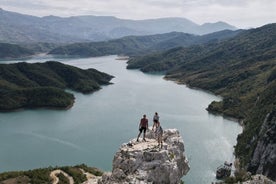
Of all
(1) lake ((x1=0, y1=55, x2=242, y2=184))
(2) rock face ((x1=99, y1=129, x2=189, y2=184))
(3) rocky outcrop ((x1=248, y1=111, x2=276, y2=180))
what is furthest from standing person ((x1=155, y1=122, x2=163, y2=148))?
(3) rocky outcrop ((x1=248, y1=111, x2=276, y2=180))

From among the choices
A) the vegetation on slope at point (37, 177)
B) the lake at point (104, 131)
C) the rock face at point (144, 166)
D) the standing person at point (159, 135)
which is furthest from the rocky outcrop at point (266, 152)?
the rock face at point (144, 166)

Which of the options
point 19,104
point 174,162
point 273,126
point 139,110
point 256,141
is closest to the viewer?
point 174,162

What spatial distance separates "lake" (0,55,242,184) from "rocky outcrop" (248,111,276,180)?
9.57 metres

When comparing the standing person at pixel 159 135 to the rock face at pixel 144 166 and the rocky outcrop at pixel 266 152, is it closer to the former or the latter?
the rock face at pixel 144 166

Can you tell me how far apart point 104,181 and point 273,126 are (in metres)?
62.9

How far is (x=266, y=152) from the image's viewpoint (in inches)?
3063

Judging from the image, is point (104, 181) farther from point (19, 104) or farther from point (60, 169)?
point (19, 104)

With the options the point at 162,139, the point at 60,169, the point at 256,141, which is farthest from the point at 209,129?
the point at 162,139

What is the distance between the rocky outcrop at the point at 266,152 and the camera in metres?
73.7

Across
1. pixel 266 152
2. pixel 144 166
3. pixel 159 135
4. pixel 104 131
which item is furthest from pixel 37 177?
pixel 104 131

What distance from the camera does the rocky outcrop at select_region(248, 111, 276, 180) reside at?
73688mm

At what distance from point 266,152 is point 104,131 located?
5238 cm

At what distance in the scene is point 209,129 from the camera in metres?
119

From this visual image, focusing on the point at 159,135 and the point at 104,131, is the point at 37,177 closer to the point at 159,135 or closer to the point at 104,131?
the point at 159,135
